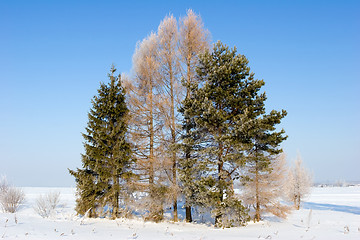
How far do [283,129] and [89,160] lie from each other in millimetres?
11619

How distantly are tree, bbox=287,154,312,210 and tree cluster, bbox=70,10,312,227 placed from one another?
19265mm

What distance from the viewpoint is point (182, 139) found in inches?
618

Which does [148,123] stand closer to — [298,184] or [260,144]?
[260,144]

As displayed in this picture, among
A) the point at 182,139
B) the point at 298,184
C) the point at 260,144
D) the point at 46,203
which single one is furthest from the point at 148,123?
the point at 298,184

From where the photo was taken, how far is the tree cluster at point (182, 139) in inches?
532

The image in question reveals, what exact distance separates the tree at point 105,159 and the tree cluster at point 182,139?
62 mm

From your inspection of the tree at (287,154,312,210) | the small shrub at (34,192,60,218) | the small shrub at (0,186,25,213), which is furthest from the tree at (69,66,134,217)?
the tree at (287,154,312,210)

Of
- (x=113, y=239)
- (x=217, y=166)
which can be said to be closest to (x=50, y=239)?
(x=113, y=239)

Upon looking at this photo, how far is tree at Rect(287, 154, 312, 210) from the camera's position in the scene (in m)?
34.2

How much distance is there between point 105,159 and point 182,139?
4.89 meters

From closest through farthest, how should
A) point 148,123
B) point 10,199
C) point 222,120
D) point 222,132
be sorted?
point 222,120
point 222,132
point 148,123
point 10,199

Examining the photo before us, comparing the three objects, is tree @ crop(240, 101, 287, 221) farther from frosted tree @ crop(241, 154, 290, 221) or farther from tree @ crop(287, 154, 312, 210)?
tree @ crop(287, 154, 312, 210)

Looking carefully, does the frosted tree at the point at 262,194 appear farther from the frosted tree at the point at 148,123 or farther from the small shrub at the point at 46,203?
the small shrub at the point at 46,203

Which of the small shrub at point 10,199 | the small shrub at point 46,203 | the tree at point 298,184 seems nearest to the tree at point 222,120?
the small shrub at point 46,203
